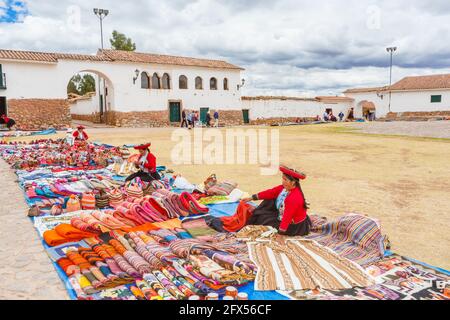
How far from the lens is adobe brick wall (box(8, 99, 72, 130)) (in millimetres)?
23406

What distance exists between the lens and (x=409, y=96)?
42281 mm

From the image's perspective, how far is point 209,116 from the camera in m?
29.3

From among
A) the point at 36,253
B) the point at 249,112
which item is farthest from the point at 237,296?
the point at 249,112

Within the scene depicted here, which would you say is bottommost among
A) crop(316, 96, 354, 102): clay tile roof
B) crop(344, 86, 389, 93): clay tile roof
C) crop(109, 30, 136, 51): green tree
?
crop(316, 96, 354, 102): clay tile roof

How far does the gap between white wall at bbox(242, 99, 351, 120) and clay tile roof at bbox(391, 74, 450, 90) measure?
313 inches

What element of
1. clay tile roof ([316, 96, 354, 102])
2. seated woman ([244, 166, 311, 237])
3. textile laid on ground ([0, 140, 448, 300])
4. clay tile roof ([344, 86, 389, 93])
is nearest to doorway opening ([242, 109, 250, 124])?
clay tile roof ([316, 96, 354, 102])

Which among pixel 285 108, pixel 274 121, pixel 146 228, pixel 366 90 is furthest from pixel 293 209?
pixel 366 90

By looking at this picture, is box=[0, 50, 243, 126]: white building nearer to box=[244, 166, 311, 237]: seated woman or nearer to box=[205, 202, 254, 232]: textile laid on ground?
box=[205, 202, 254, 232]: textile laid on ground

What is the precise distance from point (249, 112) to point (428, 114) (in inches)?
827

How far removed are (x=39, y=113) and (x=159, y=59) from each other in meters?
9.63

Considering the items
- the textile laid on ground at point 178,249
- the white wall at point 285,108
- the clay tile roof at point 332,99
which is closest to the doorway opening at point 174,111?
the white wall at point 285,108

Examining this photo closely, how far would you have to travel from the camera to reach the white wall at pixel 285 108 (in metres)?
35.1
